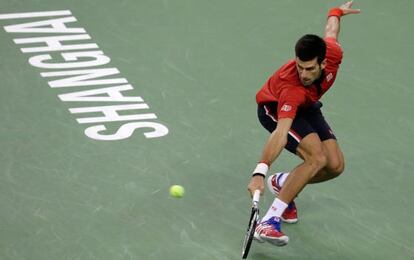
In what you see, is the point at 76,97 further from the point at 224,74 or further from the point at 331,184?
the point at 331,184

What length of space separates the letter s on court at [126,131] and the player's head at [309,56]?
8.21 feet

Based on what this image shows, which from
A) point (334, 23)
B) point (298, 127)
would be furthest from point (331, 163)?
point (334, 23)

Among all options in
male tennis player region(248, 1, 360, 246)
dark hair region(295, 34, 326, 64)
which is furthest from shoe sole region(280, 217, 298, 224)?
dark hair region(295, 34, 326, 64)

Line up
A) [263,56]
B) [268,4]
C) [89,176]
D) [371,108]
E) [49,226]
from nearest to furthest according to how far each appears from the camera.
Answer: [49,226] < [89,176] < [371,108] < [263,56] < [268,4]

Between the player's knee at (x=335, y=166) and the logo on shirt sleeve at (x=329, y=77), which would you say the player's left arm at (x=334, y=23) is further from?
the player's knee at (x=335, y=166)

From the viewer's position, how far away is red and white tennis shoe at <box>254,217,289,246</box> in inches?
359

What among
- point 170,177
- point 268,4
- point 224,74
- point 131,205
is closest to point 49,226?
point 131,205

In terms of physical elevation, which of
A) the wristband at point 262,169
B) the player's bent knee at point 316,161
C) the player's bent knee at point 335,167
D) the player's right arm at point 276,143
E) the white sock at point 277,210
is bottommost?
the white sock at point 277,210

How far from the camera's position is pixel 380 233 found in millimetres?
9695

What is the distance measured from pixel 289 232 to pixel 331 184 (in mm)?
986

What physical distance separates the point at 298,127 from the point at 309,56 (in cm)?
76

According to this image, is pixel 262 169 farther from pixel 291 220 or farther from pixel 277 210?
pixel 291 220

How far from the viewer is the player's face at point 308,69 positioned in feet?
29.9

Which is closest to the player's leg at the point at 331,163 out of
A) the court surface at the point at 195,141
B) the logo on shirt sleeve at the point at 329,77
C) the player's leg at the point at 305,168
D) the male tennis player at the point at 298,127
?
the male tennis player at the point at 298,127
